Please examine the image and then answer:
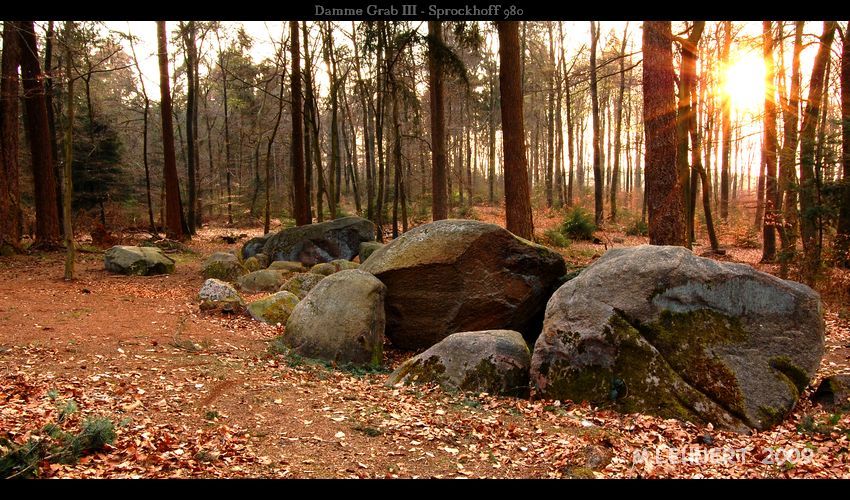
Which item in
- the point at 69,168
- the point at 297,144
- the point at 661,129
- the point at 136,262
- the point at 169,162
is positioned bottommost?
the point at 136,262

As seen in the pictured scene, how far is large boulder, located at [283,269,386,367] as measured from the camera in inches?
295

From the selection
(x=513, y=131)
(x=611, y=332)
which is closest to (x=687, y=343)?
(x=611, y=332)

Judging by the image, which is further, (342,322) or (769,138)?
(769,138)

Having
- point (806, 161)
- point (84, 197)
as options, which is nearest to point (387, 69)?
point (806, 161)

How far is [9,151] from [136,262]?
17.7 ft

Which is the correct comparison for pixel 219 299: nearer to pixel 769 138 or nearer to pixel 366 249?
pixel 366 249

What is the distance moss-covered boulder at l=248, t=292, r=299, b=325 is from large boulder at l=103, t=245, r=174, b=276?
5.14 m

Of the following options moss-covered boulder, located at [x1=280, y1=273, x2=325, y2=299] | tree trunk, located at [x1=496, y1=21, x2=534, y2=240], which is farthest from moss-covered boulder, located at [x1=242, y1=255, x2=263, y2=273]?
tree trunk, located at [x1=496, y1=21, x2=534, y2=240]

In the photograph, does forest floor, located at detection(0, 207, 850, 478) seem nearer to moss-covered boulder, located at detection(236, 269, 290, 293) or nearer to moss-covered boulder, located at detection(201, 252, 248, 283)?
moss-covered boulder, located at detection(236, 269, 290, 293)

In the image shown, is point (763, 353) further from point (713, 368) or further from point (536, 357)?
point (536, 357)

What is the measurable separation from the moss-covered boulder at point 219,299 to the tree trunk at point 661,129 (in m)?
8.22

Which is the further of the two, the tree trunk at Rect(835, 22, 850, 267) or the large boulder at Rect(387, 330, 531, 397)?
the tree trunk at Rect(835, 22, 850, 267)

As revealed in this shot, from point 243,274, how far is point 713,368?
10.9 m

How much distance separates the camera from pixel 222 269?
13.0 meters
